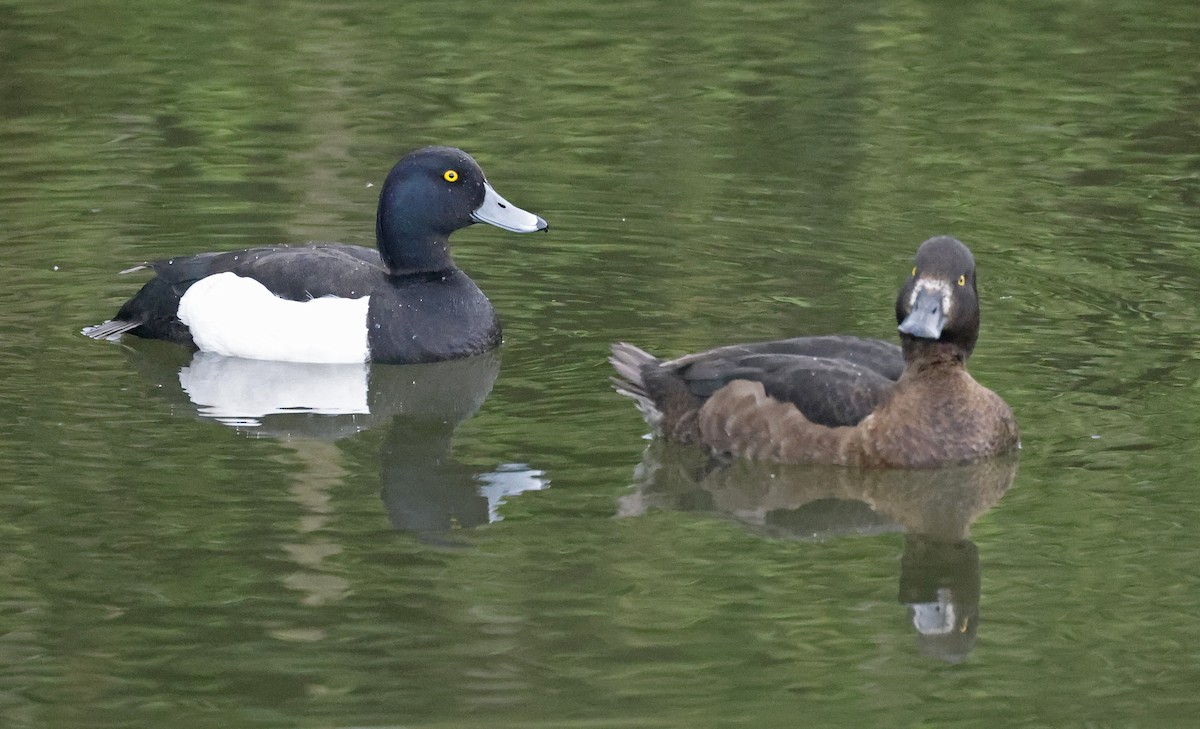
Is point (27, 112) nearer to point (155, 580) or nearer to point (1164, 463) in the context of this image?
point (155, 580)

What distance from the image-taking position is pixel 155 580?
6977 mm

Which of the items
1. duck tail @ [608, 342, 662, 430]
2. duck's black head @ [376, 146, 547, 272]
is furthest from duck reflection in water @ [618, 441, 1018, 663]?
duck's black head @ [376, 146, 547, 272]

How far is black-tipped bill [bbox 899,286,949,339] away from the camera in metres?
7.91

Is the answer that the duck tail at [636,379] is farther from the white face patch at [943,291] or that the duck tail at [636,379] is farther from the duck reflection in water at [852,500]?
the white face patch at [943,291]

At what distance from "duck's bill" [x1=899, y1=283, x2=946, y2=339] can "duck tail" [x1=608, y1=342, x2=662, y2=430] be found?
122 centimetres

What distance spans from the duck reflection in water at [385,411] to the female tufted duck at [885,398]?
3.07 ft

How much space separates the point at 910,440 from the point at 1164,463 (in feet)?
3.48

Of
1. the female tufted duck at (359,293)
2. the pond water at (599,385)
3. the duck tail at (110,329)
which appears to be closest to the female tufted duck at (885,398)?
the pond water at (599,385)

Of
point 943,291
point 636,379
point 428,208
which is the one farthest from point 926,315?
point 428,208

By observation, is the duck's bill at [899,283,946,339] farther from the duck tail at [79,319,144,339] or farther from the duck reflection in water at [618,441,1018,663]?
the duck tail at [79,319,144,339]

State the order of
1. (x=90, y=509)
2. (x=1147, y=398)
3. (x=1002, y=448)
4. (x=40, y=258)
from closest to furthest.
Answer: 1. (x=90, y=509)
2. (x=1002, y=448)
3. (x=1147, y=398)
4. (x=40, y=258)

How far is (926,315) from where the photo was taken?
7969 millimetres

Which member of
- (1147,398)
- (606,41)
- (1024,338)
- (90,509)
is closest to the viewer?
(90,509)

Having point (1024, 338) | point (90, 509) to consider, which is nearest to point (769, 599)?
point (90, 509)
